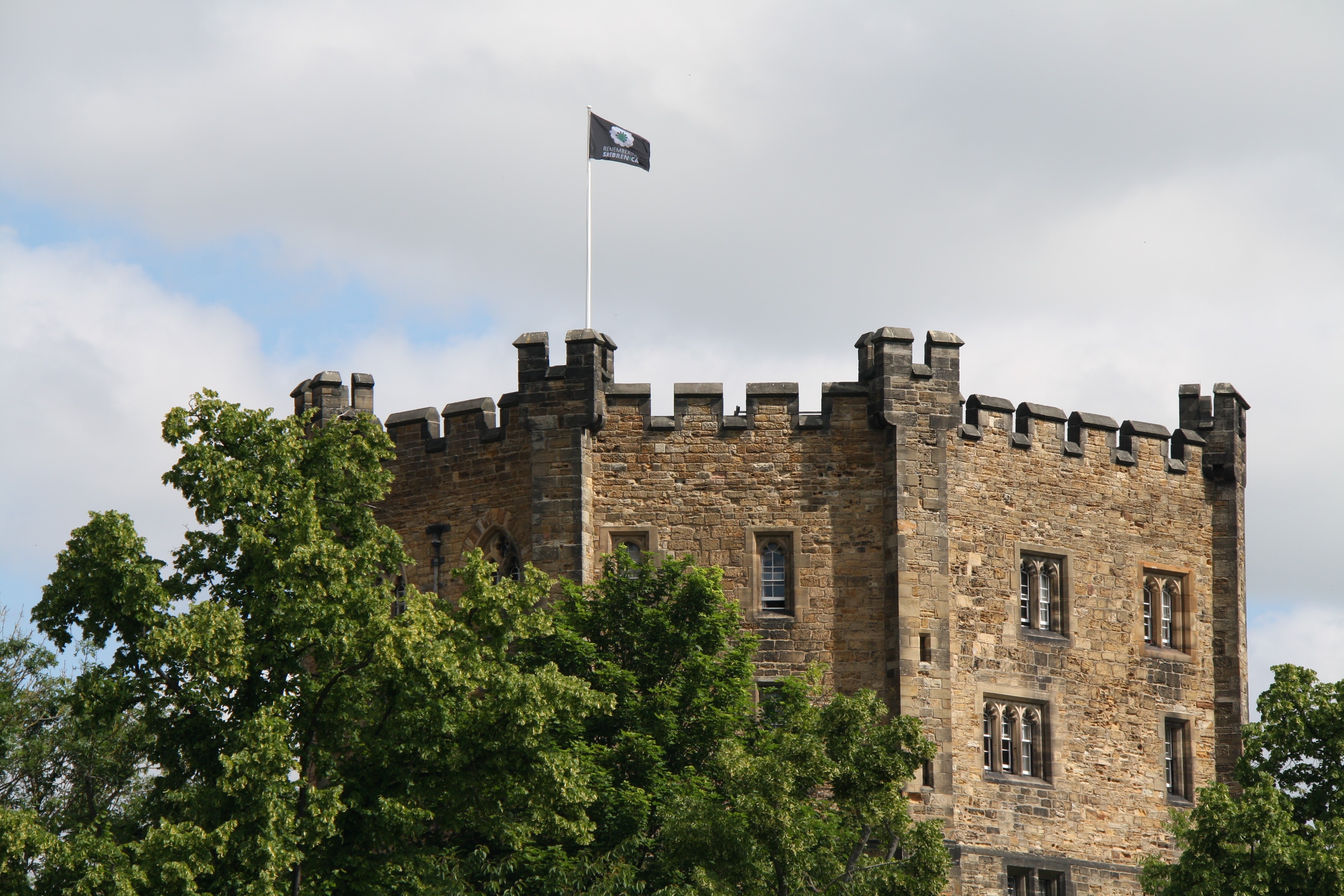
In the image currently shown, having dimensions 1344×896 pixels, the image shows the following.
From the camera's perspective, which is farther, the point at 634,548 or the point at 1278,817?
the point at 634,548

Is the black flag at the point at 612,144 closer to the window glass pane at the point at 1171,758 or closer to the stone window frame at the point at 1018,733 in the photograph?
the stone window frame at the point at 1018,733

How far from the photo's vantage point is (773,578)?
140 ft

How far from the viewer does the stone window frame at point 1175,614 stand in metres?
45.2

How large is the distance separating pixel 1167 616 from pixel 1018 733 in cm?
498

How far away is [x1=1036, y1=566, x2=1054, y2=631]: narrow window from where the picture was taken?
4403 centimetres

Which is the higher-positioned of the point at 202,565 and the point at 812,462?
the point at 812,462

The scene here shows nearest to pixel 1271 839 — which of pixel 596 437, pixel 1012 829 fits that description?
pixel 1012 829

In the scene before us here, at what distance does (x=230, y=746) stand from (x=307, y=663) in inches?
482

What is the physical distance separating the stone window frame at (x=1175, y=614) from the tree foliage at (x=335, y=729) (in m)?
13.2

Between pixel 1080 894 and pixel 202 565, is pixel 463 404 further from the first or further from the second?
pixel 1080 894

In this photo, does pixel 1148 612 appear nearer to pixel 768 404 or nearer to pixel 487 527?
pixel 768 404

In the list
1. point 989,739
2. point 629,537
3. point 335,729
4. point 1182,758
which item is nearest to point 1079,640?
point 989,739

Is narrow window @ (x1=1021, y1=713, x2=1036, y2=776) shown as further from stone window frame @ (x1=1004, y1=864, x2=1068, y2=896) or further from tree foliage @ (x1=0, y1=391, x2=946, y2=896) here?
tree foliage @ (x1=0, y1=391, x2=946, y2=896)

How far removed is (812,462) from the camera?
4281 cm
